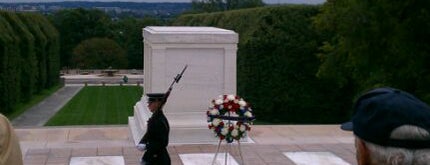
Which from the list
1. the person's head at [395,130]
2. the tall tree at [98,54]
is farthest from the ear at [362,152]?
the tall tree at [98,54]

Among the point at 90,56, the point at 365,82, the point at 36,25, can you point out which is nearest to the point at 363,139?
the point at 365,82

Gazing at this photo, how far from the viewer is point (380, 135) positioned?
1821 millimetres

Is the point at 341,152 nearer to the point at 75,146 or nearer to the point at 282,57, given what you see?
the point at 75,146

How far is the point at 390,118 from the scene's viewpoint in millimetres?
1806

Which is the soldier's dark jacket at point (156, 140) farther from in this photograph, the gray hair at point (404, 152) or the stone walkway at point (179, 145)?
the gray hair at point (404, 152)

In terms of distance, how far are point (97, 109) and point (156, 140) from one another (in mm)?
18688

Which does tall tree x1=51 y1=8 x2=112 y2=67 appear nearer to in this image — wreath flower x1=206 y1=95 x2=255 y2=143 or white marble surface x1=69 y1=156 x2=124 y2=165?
white marble surface x1=69 y1=156 x2=124 y2=165

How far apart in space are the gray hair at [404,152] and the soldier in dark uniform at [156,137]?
5.55m

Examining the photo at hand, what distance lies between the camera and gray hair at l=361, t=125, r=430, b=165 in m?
1.80

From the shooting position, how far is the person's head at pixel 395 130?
1.81 meters

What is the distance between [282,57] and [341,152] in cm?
1180

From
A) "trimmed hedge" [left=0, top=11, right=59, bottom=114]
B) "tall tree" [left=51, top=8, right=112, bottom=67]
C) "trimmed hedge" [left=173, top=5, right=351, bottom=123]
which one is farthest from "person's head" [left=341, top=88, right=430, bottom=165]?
"tall tree" [left=51, top=8, right=112, bottom=67]

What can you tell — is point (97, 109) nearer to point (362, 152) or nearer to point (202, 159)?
point (202, 159)

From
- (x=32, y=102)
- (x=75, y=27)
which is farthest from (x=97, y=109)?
(x=75, y=27)
